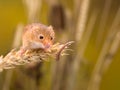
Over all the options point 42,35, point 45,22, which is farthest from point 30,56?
point 45,22

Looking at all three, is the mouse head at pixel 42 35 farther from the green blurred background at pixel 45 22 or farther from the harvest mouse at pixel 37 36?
the green blurred background at pixel 45 22

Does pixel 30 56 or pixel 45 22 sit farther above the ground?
pixel 45 22

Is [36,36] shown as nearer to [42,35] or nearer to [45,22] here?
[42,35]

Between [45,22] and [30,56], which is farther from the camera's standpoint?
[45,22]

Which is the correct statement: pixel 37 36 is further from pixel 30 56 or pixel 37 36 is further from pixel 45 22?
pixel 45 22

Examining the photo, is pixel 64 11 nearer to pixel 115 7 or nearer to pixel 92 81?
pixel 92 81

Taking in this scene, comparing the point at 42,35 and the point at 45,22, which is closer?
the point at 42,35

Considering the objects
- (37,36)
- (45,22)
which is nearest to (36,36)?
(37,36)

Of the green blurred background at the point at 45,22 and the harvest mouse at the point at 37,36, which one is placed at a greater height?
the green blurred background at the point at 45,22

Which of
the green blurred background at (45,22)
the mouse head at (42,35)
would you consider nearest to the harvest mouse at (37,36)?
the mouse head at (42,35)

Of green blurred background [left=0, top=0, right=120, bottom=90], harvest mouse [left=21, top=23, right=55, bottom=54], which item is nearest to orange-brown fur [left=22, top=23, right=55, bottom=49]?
harvest mouse [left=21, top=23, right=55, bottom=54]
